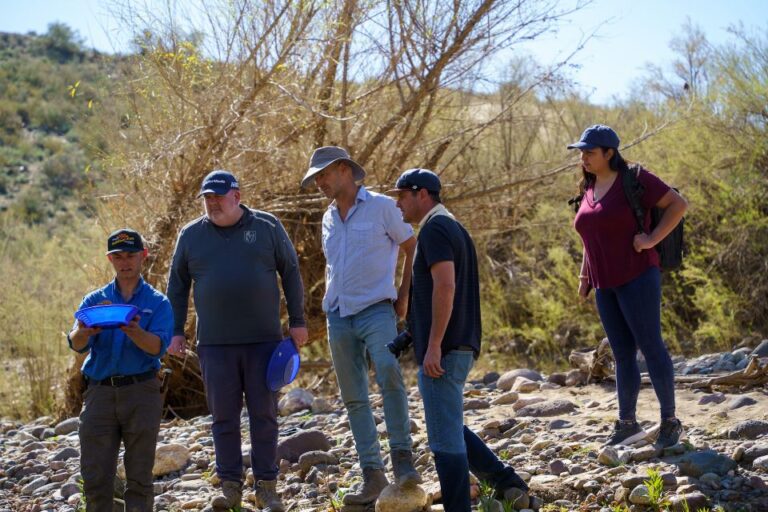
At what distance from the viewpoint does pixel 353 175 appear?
544 cm

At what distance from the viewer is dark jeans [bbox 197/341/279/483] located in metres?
5.31

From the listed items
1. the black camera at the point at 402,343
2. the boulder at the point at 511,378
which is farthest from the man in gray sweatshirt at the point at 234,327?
the boulder at the point at 511,378

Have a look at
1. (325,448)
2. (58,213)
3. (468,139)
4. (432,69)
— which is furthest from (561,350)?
(58,213)

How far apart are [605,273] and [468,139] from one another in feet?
16.5

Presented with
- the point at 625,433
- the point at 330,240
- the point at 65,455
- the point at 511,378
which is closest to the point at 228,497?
the point at 330,240

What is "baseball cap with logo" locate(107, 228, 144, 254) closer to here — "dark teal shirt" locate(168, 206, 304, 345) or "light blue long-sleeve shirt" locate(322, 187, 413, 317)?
"dark teal shirt" locate(168, 206, 304, 345)

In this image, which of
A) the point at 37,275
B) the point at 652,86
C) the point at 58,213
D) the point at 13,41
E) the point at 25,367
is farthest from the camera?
the point at 13,41

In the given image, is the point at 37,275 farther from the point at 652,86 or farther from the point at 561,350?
the point at 652,86

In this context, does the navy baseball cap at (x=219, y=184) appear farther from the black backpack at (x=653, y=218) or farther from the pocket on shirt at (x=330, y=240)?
the black backpack at (x=653, y=218)

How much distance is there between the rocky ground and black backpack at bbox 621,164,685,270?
0.99 metres

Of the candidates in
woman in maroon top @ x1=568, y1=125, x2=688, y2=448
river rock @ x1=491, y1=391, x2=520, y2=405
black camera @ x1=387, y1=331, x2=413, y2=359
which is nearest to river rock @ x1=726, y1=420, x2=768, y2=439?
woman in maroon top @ x1=568, y1=125, x2=688, y2=448

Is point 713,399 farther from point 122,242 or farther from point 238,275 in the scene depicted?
point 122,242

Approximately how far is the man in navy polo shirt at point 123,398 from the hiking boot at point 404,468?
1.23m

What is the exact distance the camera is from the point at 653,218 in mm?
5340
